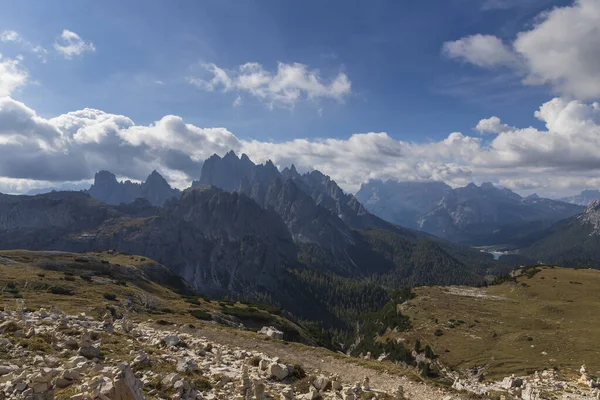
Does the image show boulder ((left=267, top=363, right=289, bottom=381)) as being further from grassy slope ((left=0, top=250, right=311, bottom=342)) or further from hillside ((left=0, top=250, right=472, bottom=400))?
grassy slope ((left=0, top=250, right=311, bottom=342))

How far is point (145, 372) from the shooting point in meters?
19.8

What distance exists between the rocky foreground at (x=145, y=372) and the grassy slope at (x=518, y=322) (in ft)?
230

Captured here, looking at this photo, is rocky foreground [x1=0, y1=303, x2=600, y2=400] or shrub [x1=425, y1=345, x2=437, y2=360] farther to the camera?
shrub [x1=425, y1=345, x2=437, y2=360]

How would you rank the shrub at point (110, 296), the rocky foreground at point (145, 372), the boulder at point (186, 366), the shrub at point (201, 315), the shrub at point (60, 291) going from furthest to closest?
the shrub at point (110, 296), the shrub at point (201, 315), the shrub at point (60, 291), the boulder at point (186, 366), the rocky foreground at point (145, 372)

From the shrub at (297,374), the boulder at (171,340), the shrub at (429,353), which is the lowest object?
the shrub at (429,353)

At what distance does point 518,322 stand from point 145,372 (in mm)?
128900

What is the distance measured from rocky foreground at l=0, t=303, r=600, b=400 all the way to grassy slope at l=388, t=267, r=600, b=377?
70.2 m

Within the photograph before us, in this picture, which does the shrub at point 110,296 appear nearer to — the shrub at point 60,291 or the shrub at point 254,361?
the shrub at point 60,291

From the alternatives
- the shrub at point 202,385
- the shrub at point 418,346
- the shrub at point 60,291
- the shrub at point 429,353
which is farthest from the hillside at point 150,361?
the shrub at point 418,346

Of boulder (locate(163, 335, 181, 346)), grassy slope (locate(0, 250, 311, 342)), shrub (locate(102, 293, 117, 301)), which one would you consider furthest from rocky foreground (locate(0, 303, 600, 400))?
shrub (locate(102, 293, 117, 301))

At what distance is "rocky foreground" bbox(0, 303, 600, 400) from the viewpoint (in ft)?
44.6

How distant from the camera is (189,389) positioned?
17.3 meters

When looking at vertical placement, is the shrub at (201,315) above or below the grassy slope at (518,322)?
above

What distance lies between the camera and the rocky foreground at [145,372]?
44.6 ft
